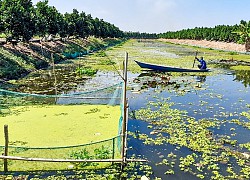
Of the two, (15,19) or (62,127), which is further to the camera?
(15,19)

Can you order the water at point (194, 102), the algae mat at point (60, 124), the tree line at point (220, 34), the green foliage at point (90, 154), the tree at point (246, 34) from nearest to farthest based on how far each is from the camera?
the green foliage at point (90, 154) → the water at point (194, 102) → the algae mat at point (60, 124) → the tree at point (246, 34) → the tree line at point (220, 34)

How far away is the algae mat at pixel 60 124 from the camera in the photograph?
35.9 feet

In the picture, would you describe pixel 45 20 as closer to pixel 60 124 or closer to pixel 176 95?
pixel 176 95

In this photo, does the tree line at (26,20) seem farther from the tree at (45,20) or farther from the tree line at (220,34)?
the tree line at (220,34)

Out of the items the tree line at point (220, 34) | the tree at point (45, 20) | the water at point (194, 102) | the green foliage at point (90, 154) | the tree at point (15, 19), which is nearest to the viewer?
the green foliage at point (90, 154)

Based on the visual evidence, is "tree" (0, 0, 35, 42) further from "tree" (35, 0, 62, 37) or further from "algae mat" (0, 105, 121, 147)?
"algae mat" (0, 105, 121, 147)

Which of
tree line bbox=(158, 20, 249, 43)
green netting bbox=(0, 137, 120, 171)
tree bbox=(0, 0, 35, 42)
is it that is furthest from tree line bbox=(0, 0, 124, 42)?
tree line bbox=(158, 20, 249, 43)

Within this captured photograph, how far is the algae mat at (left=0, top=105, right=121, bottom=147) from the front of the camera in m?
11.0

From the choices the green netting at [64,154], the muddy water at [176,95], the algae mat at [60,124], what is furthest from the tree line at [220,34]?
the green netting at [64,154]

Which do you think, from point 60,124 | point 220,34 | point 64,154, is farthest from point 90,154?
point 220,34

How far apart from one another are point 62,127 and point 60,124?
0.38 metres

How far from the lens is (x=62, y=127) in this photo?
12273mm

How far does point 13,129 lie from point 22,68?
49.8 ft

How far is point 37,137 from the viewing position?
11117mm
